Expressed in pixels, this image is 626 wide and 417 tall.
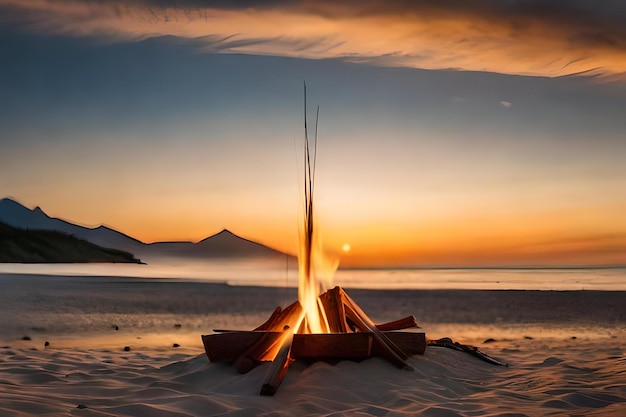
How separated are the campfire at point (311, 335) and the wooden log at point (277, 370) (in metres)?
0.01

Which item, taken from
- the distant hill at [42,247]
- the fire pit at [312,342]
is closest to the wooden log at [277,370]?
the fire pit at [312,342]

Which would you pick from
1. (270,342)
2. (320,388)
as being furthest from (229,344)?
(320,388)

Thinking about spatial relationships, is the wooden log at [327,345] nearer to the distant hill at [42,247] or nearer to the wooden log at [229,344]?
the wooden log at [229,344]

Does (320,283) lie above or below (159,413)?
above

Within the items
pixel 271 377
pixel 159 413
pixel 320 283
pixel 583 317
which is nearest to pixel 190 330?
pixel 320 283

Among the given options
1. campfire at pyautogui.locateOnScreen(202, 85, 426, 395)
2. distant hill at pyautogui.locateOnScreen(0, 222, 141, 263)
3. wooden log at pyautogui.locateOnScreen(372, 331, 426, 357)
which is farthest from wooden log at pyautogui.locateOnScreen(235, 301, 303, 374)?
distant hill at pyautogui.locateOnScreen(0, 222, 141, 263)

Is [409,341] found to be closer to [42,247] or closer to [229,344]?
[229,344]

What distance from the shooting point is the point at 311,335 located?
7.28 meters

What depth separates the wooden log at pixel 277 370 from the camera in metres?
6.45

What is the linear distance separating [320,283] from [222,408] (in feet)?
8.41

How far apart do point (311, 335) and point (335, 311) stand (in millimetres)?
691

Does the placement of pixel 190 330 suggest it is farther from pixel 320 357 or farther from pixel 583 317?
pixel 583 317

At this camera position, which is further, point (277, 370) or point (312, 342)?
point (312, 342)

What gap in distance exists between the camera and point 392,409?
602 centimetres
